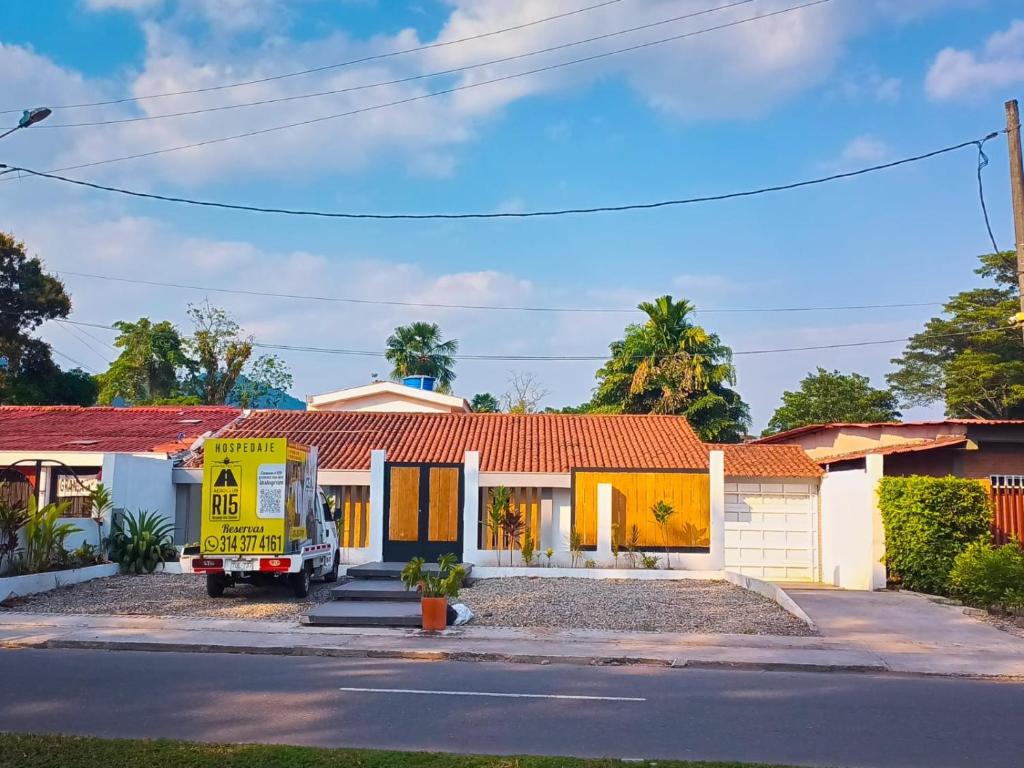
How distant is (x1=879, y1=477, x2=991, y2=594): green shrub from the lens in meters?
18.1

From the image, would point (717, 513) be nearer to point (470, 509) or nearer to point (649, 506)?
point (649, 506)

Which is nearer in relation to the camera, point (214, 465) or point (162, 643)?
point (162, 643)

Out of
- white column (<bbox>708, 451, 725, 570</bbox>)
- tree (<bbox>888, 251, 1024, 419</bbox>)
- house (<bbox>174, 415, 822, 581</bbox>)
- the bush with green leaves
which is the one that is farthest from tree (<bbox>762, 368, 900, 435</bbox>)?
the bush with green leaves

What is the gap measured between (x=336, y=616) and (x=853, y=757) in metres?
8.91

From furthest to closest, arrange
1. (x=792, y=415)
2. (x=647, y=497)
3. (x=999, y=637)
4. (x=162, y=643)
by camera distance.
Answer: (x=792, y=415) → (x=647, y=497) → (x=999, y=637) → (x=162, y=643)

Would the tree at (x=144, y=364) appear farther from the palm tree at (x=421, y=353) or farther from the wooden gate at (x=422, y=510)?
the wooden gate at (x=422, y=510)

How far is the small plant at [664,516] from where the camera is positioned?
21.2 m

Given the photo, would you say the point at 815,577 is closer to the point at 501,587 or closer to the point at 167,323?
the point at 501,587

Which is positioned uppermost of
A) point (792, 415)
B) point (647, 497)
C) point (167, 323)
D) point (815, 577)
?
point (167, 323)

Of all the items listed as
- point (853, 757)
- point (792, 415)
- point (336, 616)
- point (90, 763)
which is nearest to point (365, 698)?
point (90, 763)

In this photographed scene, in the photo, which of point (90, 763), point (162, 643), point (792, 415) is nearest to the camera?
point (90, 763)

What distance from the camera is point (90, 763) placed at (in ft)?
20.7

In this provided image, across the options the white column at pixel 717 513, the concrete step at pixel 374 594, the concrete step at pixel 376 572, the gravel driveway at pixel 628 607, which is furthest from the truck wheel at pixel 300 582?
the white column at pixel 717 513

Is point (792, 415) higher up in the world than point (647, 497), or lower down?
higher up
